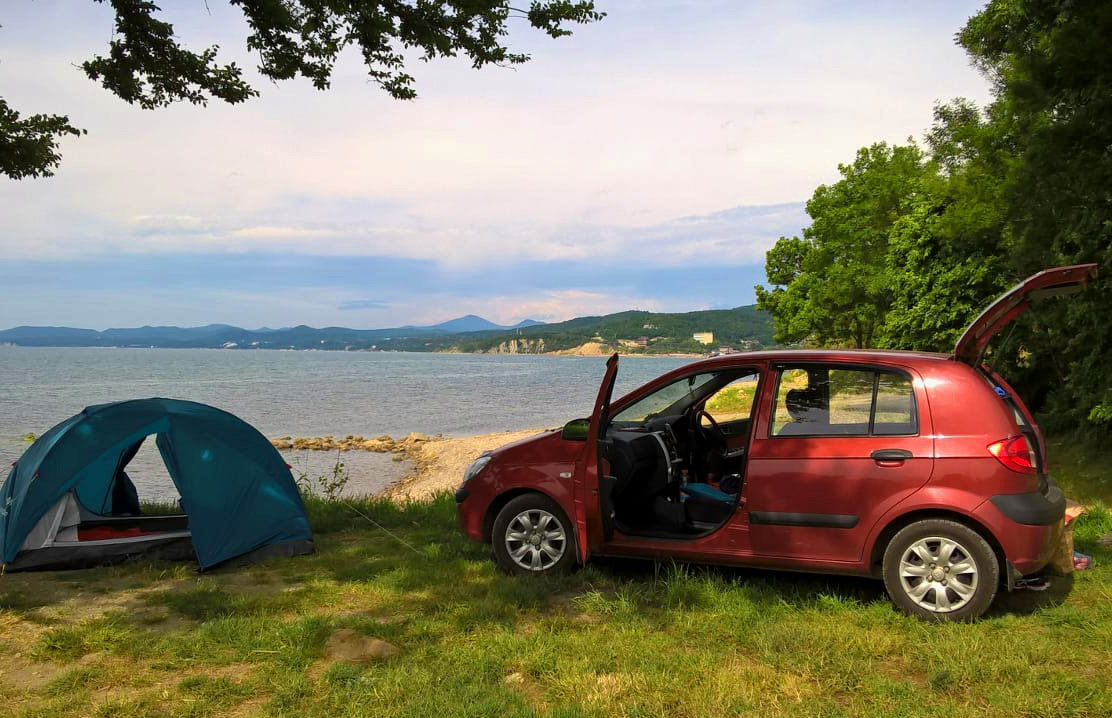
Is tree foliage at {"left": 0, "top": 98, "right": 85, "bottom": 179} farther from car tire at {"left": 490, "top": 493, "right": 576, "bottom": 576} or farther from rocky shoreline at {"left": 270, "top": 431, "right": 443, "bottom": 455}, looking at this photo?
rocky shoreline at {"left": 270, "top": 431, "right": 443, "bottom": 455}

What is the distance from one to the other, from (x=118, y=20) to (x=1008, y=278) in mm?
21728

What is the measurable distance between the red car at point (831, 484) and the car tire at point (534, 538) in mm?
11

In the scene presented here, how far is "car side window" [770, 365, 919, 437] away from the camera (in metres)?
5.21

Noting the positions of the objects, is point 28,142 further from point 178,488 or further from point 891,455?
point 891,455

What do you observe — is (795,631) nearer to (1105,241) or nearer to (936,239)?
(1105,241)

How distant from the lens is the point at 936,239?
25.7 metres

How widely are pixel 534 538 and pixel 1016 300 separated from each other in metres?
3.76

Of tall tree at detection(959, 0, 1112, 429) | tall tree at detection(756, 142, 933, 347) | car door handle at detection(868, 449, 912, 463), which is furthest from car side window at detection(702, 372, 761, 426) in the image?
tall tree at detection(756, 142, 933, 347)

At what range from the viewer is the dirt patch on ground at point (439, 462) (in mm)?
20797

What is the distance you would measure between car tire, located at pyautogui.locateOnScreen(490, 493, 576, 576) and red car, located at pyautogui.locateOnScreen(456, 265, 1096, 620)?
1 centimetres

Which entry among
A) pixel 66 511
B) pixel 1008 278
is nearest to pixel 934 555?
pixel 66 511

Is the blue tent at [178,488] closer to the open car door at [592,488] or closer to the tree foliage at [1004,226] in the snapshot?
the open car door at [592,488]

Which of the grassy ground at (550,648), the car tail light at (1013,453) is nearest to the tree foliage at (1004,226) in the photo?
the grassy ground at (550,648)

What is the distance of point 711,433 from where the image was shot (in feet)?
22.9
